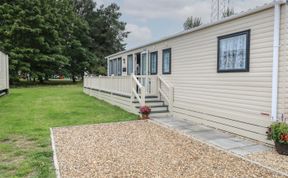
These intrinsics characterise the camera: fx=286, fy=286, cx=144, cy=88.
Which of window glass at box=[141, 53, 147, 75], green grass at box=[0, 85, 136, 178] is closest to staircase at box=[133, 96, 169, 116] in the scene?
green grass at box=[0, 85, 136, 178]

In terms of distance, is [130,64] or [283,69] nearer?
[283,69]

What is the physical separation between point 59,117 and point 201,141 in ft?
17.2

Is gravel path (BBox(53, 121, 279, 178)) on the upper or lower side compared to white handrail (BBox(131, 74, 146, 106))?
lower

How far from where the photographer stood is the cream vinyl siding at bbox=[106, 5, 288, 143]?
5.95 meters

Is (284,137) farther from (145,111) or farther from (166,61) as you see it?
(166,61)

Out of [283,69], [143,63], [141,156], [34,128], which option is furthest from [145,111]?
[283,69]

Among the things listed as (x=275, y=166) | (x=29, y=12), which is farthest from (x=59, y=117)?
(x=29, y=12)

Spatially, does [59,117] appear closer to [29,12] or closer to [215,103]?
[215,103]

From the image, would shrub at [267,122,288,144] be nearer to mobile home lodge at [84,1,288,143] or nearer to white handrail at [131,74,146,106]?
mobile home lodge at [84,1,288,143]

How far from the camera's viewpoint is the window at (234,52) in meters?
6.55

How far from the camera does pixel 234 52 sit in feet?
22.5

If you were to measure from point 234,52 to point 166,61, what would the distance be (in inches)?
152

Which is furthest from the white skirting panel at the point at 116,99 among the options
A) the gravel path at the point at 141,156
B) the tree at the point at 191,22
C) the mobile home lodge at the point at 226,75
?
the tree at the point at 191,22

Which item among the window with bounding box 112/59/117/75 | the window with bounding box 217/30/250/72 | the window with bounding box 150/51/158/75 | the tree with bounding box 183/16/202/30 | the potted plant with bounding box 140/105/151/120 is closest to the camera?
the window with bounding box 217/30/250/72
